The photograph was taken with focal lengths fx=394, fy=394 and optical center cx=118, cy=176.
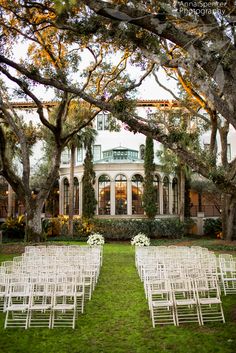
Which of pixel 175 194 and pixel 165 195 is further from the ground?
A: pixel 175 194

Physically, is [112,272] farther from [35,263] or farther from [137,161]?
[137,161]

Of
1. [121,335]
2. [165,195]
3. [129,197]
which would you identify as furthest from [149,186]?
[121,335]

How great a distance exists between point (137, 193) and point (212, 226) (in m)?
7.20

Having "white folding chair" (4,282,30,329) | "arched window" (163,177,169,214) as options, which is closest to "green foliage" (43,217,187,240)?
"arched window" (163,177,169,214)

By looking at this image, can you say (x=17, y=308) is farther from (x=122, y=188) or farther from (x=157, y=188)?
(x=157, y=188)

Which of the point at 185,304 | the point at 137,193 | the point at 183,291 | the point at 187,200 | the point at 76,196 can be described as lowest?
the point at 185,304

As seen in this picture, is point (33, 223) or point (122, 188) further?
point (122, 188)

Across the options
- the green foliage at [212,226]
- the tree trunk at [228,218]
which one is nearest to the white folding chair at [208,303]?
the tree trunk at [228,218]

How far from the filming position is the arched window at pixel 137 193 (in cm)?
3206

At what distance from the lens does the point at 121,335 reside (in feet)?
23.5

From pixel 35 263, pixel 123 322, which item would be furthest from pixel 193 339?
pixel 35 263

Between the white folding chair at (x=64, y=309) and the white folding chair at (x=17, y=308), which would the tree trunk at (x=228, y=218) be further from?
the white folding chair at (x=17, y=308)

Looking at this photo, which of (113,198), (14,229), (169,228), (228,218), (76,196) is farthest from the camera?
(76,196)

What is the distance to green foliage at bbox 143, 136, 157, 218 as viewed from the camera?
30141 mm
